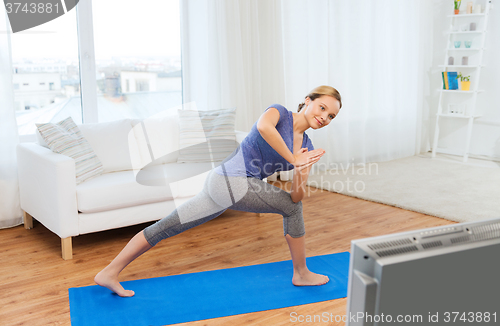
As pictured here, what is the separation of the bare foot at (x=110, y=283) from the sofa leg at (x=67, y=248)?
585mm

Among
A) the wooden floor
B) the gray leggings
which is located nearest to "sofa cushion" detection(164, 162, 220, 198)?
the wooden floor

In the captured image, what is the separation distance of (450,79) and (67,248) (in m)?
4.77

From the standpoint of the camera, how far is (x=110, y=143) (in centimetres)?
328

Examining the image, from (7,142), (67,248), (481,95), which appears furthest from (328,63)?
(67,248)

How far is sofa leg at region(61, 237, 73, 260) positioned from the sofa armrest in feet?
0.10

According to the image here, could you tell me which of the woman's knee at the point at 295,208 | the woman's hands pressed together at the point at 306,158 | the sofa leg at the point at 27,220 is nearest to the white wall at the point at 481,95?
the woman's knee at the point at 295,208

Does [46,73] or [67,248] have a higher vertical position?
[46,73]

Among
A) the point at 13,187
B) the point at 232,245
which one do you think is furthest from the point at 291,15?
the point at 13,187

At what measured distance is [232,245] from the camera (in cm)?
293

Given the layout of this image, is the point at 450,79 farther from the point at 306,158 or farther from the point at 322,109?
the point at 306,158

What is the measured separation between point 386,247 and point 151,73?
368 cm

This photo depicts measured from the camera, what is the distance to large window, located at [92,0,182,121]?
12.7 ft

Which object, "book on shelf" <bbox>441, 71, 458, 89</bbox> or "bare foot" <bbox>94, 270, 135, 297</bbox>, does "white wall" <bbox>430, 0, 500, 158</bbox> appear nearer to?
"book on shelf" <bbox>441, 71, 458, 89</bbox>

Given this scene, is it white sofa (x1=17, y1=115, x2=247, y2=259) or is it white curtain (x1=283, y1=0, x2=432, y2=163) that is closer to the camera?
white sofa (x1=17, y1=115, x2=247, y2=259)
